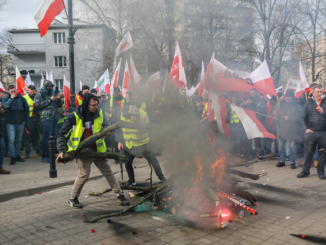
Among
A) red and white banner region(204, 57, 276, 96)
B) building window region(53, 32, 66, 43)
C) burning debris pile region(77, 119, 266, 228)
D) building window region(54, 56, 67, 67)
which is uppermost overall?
building window region(53, 32, 66, 43)

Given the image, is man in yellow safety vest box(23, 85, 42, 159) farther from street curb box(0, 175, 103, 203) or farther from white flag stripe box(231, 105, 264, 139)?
white flag stripe box(231, 105, 264, 139)

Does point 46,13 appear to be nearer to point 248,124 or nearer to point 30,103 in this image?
point 30,103

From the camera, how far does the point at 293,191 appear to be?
19.1 ft

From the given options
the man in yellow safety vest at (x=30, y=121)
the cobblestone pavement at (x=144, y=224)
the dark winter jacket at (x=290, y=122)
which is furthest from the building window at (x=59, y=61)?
the cobblestone pavement at (x=144, y=224)

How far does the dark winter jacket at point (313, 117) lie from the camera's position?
6.91 meters

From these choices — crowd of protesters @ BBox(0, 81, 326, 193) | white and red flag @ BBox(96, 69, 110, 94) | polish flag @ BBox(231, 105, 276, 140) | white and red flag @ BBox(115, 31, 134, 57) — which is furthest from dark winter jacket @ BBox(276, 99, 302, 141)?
white and red flag @ BBox(96, 69, 110, 94)

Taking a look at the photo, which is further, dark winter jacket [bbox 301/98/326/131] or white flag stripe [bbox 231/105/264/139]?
dark winter jacket [bbox 301/98/326/131]

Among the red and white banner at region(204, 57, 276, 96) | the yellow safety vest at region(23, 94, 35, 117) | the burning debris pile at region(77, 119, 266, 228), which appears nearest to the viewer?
the burning debris pile at region(77, 119, 266, 228)

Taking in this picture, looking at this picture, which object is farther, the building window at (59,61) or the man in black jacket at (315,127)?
the building window at (59,61)

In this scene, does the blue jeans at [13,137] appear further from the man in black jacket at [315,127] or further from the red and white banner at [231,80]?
the man in black jacket at [315,127]

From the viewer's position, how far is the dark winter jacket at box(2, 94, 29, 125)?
830 cm

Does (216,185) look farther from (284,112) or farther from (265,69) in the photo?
(284,112)

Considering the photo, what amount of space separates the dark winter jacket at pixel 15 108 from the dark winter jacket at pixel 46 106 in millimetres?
407

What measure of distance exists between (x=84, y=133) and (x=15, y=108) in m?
4.46
